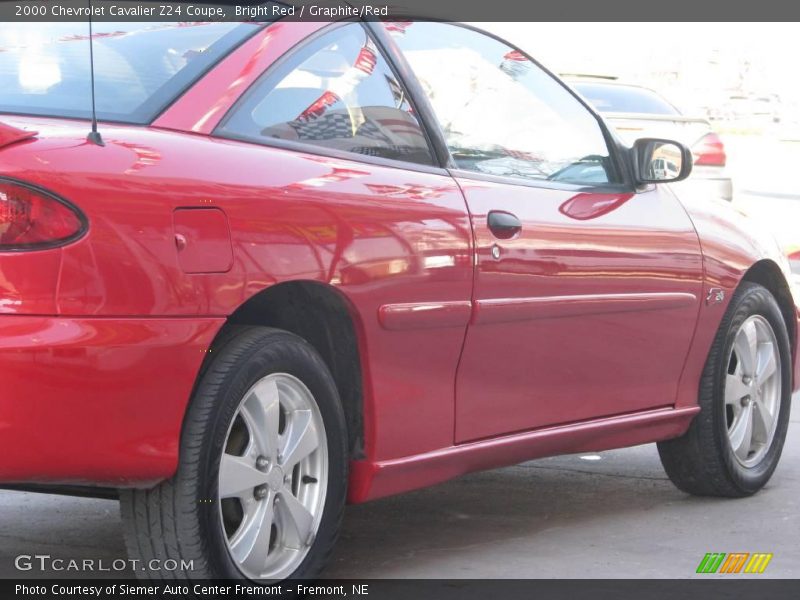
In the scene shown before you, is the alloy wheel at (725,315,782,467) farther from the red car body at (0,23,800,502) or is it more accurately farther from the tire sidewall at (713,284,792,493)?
the red car body at (0,23,800,502)

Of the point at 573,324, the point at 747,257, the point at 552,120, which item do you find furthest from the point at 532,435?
the point at 747,257

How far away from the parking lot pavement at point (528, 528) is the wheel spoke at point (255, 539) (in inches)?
25.2

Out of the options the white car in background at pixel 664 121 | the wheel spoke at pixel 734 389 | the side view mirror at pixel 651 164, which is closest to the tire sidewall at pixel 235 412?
the side view mirror at pixel 651 164

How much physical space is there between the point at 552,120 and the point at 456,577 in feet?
5.17

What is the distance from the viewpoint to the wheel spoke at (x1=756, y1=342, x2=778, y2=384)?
558 centimetres

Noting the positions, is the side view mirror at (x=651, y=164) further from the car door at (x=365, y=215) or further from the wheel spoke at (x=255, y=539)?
the wheel spoke at (x=255, y=539)

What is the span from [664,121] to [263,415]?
30.4 feet

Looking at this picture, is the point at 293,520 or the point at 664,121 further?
the point at 664,121

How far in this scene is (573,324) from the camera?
14.6 ft

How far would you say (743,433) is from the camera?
5.48 meters

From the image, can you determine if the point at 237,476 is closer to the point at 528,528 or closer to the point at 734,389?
the point at 528,528

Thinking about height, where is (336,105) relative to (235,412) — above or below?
above

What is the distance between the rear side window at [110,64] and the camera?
3502 mm

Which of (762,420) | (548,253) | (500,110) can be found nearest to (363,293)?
(548,253)
